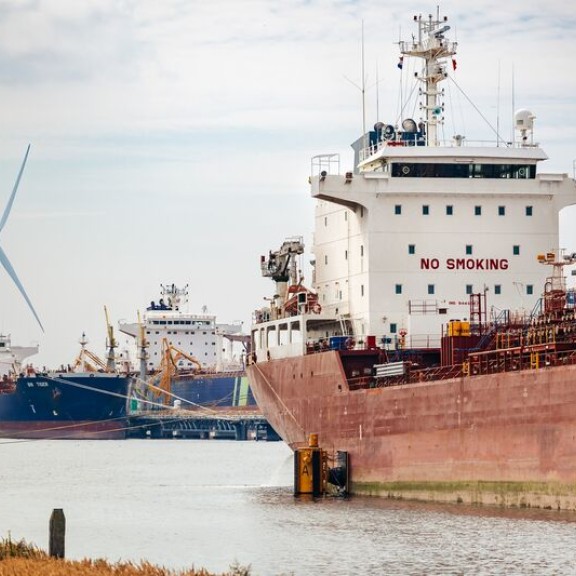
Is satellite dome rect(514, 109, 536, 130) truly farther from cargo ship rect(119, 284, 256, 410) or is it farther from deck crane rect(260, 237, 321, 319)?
cargo ship rect(119, 284, 256, 410)

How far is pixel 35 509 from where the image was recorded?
4253 centimetres

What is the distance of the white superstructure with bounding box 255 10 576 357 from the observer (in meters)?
44.4

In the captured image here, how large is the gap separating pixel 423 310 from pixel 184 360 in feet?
306

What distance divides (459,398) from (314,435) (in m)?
6.19

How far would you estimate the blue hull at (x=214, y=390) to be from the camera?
117938 mm

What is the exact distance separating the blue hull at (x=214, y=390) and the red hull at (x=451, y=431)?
7061 centimetres

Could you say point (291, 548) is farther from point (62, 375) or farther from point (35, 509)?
point (62, 375)

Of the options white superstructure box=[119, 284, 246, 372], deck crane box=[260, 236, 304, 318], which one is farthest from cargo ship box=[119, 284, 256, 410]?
deck crane box=[260, 236, 304, 318]

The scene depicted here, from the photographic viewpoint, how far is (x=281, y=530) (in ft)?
113

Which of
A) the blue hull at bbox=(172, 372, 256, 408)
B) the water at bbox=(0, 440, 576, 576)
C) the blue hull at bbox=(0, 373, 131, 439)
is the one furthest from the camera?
the blue hull at bbox=(172, 372, 256, 408)

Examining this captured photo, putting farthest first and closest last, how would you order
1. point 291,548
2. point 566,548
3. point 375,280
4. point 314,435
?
point 375,280
point 314,435
point 291,548
point 566,548

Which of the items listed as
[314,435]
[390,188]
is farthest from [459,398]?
[390,188]

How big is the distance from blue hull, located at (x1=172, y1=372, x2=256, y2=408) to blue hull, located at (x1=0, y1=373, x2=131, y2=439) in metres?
5.45

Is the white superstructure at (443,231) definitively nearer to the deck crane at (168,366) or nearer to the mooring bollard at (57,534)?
the mooring bollard at (57,534)
